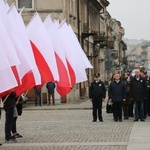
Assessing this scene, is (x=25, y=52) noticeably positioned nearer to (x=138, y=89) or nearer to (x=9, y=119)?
(x=9, y=119)

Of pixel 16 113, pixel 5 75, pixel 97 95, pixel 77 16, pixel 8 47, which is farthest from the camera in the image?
pixel 77 16

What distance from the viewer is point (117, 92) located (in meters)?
21.7

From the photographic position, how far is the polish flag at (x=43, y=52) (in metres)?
14.8

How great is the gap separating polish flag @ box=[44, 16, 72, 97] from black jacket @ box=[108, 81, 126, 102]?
5312 millimetres

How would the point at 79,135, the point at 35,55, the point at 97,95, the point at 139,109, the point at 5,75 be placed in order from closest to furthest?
the point at 5,75 < the point at 35,55 < the point at 79,135 < the point at 97,95 < the point at 139,109

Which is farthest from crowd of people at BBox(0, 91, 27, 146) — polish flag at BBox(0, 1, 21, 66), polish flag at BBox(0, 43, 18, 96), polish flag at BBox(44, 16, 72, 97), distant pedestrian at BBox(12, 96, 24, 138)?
polish flag at BBox(0, 1, 21, 66)

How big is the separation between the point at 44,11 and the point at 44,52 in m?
21.2

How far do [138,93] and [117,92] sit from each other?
2.49ft

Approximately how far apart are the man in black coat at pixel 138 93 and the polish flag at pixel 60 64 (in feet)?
18.1

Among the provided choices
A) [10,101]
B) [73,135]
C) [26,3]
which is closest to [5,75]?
[10,101]

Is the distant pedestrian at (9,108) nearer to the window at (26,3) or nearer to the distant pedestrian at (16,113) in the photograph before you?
the distant pedestrian at (16,113)

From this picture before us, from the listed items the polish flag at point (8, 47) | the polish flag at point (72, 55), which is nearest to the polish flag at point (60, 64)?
the polish flag at point (72, 55)

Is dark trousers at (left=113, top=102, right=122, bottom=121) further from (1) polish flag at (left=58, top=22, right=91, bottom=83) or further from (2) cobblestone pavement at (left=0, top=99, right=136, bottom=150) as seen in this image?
(1) polish flag at (left=58, top=22, right=91, bottom=83)

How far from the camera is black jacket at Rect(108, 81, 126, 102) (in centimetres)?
2170
